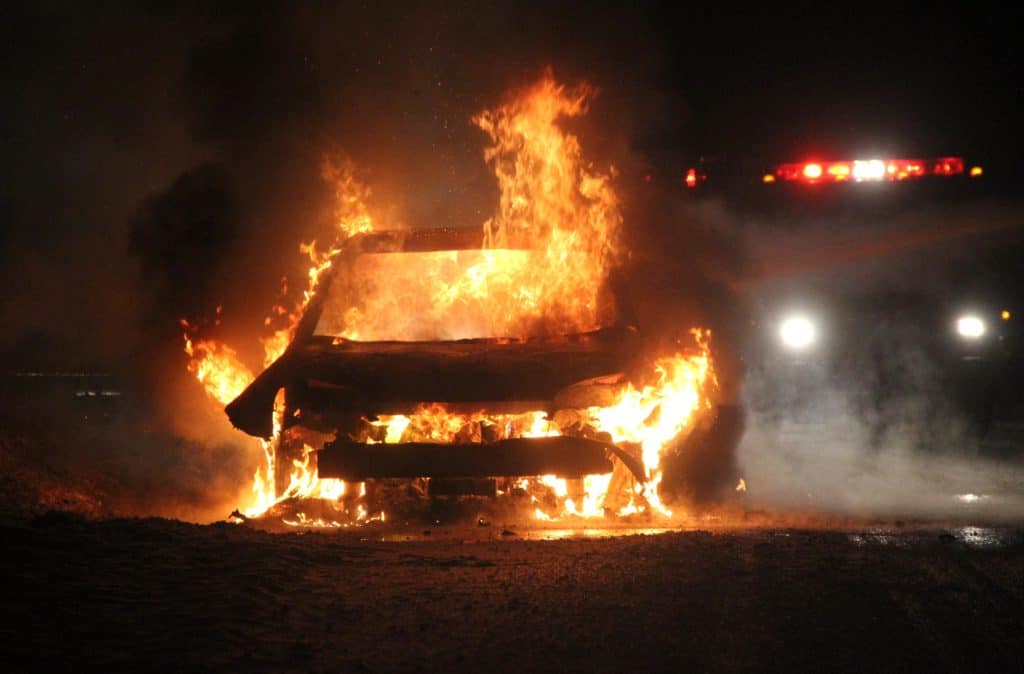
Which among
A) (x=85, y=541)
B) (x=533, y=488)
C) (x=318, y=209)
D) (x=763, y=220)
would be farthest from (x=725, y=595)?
(x=763, y=220)

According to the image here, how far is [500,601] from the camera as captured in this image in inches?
148

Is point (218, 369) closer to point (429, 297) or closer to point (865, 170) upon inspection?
point (429, 297)

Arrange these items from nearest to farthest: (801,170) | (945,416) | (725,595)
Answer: (725,595) < (945,416) < (801,170)

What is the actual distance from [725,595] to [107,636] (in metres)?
2.34

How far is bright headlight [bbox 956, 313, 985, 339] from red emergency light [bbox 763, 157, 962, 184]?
14.7 ft

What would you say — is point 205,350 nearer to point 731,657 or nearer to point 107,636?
point 107,636

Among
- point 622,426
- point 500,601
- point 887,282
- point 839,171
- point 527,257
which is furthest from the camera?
point 839,171

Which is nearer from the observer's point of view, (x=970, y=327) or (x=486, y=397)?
(x=486, y=397)

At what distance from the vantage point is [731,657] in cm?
316

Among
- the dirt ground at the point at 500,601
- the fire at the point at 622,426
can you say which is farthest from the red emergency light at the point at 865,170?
the dirt ground at the point at 500,601

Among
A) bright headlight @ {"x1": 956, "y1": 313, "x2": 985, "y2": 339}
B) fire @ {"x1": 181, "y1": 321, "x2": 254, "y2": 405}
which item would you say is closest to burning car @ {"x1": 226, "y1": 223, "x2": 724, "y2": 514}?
fire @ {"x1": 181, "y1": 321, "x2": 254, "y2": 405}

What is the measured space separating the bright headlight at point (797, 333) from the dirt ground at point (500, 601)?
969cm

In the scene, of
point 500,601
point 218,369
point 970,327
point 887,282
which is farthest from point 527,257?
point 887,282

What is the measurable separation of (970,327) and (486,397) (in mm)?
11713
